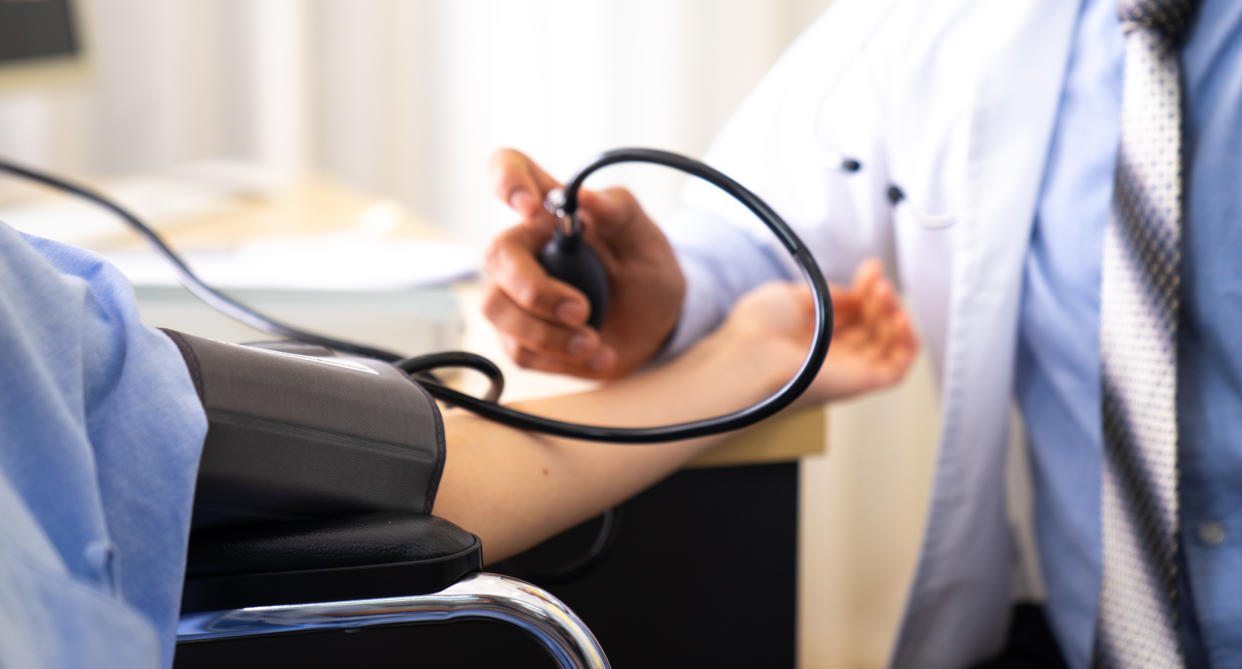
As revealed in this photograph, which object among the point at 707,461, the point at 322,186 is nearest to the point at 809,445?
the point at 707,461

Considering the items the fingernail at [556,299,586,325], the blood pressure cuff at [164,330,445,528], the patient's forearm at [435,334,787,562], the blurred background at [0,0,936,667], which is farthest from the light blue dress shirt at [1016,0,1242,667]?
the blurred background at [0,0,936,667]

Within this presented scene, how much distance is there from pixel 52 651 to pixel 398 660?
0.87 feet

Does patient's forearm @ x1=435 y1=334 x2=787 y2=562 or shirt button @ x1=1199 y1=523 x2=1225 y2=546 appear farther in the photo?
shirt button @ x1=1199 y1=523 x2=1225 y2=546

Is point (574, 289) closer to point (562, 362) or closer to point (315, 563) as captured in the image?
point (562, 362)

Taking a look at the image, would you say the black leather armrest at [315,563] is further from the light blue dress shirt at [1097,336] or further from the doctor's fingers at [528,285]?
the light blue dress shirt at [1097,336]

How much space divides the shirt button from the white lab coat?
15 cm

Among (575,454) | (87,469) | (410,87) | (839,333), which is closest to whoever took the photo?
(87,469)

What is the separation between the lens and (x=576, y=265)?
0.52m

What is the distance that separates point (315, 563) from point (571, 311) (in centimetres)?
Result: 25

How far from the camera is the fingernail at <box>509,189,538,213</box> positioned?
51 cm

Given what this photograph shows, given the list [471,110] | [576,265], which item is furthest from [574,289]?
[471,110]

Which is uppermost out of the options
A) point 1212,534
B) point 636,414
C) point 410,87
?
point 410,87

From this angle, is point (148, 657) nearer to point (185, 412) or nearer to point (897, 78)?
point (185, 412)

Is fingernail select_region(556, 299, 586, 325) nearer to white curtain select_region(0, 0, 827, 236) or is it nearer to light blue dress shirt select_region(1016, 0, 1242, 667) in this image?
light blue dress shirt select_region(1016, 0, 1242, 667)
